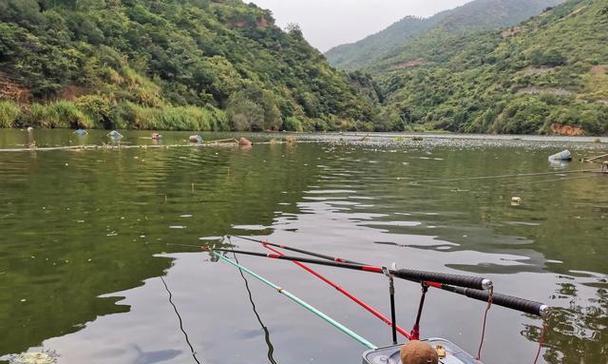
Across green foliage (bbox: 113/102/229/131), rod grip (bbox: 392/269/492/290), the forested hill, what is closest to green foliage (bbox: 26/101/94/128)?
the forested hill

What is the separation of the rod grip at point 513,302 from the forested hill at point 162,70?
53.4m

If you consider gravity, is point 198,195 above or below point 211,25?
below

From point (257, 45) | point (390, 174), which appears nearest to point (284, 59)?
point (257, 45)

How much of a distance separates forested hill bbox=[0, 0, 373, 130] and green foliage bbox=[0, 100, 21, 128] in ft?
0.34

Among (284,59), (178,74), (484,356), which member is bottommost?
(484,356)

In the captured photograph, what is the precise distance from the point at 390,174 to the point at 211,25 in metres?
114

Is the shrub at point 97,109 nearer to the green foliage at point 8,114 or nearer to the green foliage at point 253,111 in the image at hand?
the green foliage at point 8,114

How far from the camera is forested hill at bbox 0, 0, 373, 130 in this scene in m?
59.4

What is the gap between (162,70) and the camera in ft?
292

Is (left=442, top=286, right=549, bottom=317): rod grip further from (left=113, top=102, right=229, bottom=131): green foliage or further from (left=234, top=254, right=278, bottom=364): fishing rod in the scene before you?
(left=113, top=102, right=229, bottom=131): green foliage

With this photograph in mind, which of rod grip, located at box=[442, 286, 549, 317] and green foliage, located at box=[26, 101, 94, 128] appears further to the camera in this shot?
green foliage, located at box=[26, 101, 94, 128]

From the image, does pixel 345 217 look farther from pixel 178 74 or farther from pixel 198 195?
pixel 178 74

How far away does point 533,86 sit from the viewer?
420 feet

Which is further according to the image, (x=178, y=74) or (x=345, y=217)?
(x=178, y=74)
